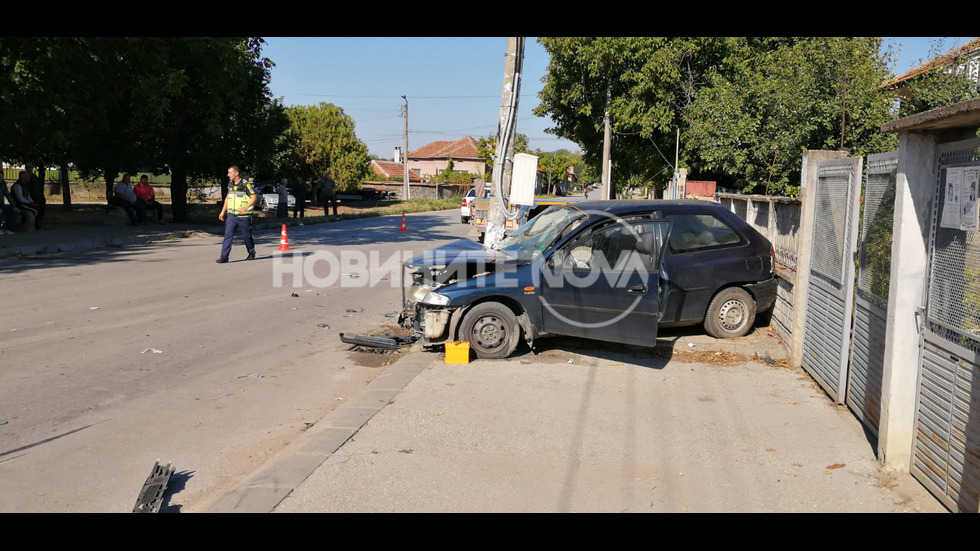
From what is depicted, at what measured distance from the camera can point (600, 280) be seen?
762cm

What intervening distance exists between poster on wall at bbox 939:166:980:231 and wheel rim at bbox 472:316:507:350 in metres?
4.41

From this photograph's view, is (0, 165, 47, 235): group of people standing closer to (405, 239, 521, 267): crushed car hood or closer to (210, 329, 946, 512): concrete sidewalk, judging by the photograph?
(405, 239, 521, 267): crushed car hood

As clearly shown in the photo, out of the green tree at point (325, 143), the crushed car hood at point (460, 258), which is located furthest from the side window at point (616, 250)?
the green tree at point (325, 143)

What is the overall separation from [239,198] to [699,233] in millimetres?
9732

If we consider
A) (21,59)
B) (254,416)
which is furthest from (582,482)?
(21,59)

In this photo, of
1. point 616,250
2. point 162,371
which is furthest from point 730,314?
point 162,371

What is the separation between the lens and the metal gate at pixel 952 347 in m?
3.98

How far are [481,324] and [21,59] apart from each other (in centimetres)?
1367

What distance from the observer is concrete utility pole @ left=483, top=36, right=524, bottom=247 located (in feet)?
38.3

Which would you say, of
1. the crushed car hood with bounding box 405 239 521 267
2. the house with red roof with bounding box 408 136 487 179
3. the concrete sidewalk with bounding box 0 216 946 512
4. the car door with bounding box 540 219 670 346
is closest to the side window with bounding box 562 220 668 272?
the car door with bounding box 540 219 670 346

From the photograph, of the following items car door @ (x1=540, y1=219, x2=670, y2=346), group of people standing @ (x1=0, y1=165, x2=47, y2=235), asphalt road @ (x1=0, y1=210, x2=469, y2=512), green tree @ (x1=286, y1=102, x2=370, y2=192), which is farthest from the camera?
green tree @ (x1=286, y1=102, x2=370, y2=192)

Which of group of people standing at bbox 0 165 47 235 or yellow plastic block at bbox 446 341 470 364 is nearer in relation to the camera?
yellow plastic block at bbox 446 341 470 364

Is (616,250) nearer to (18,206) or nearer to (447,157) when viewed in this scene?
(18,206)
